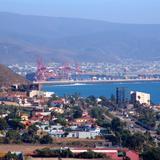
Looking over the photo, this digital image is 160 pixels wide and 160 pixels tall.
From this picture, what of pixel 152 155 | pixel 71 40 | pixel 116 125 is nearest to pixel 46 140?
pixel 116 125

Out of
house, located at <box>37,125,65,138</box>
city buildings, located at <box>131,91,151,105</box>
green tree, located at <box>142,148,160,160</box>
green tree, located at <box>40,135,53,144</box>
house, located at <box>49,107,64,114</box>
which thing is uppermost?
city buildings, located at <box>131,91,151,105</box>

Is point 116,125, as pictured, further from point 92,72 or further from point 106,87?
point 92,72

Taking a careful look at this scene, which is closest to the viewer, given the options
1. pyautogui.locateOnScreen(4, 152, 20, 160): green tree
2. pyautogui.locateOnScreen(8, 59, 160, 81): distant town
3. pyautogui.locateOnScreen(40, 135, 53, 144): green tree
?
pyautogui.locateOnScreen(4, 152, 20, 160): green tree

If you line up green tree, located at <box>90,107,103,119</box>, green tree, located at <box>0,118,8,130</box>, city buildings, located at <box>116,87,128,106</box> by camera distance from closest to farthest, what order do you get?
1. green tree, located at <box>0,118,8,130</box>
2. green tree, located at <box>90,107,103,119</box>
3. city buildings, located at <box>116,87,128,106</box>

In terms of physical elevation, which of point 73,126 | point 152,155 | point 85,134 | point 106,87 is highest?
point 106,87

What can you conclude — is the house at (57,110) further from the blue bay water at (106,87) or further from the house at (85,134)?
the blue bay water at (106,87)

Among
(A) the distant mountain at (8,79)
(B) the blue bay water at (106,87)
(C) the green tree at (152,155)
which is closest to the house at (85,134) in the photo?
(C) the green tree at (152,155)

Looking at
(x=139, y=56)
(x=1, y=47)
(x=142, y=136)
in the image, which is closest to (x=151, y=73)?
(x=1, y=47)

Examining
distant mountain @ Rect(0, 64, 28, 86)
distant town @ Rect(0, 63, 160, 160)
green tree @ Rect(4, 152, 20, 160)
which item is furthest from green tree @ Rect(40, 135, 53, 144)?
distant mountain @ Rect(0, 64, 28, 86)

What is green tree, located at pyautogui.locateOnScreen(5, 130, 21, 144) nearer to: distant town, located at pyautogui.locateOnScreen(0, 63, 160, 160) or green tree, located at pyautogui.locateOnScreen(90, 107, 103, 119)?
distant town, located at pyautogui.locateOnScreen(0, 63, 160, 160)
